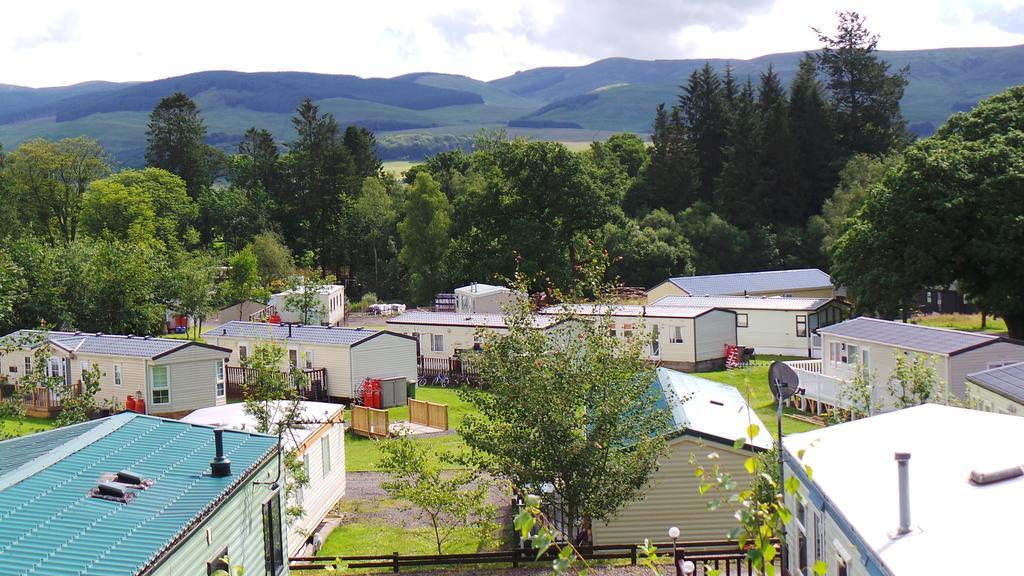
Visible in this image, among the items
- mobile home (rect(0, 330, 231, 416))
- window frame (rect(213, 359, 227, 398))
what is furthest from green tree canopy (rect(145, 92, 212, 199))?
window frame (rect(213, 359, 227, 398))

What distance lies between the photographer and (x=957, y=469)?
Answer: 12141 mm

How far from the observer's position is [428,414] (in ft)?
105

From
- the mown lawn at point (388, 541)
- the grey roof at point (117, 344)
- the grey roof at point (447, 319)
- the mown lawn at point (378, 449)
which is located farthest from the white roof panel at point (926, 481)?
the grey roof at point (447, 319)

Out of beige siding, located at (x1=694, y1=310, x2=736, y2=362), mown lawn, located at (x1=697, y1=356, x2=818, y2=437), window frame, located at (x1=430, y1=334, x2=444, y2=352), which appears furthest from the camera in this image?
window frame, located at (x1=430, y1=334, x2=444, y2=352)

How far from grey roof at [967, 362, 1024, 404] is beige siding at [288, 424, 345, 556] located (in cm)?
1482

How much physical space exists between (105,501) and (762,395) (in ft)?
90.0

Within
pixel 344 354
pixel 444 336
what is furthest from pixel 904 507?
pixel 444 336

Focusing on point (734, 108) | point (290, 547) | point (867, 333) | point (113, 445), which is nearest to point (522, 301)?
point (290, 547)

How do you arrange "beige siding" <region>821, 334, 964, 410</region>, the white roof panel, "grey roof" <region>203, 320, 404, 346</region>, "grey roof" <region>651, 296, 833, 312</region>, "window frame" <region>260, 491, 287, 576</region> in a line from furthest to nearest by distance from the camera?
"grey roof" <region>651, 296, 833, 312</region> → "grey roof" <region>203, 320, 404, 346</region> → "beige siding" <region>821, 334, 964, 410</region> → "window frame" <region>260, 491, 287, 576</region> → the white roof panel

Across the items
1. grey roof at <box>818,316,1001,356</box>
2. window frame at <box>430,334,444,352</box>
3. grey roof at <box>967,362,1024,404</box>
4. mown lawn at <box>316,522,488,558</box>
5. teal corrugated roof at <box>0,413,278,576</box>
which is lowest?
mown lawn at <box>316,522,488,558</box>

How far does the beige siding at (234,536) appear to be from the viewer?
10.7 metres

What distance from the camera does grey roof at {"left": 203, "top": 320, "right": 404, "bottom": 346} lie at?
3681 cm

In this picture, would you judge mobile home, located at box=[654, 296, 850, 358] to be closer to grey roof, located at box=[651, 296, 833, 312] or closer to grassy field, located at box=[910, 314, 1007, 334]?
grey roof, located at box=[651, 296, 833, 312]

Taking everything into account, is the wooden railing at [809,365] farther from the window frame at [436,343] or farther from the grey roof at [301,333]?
the window frame at [436,343]
